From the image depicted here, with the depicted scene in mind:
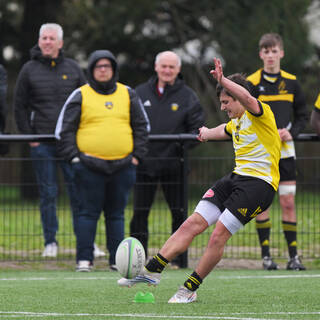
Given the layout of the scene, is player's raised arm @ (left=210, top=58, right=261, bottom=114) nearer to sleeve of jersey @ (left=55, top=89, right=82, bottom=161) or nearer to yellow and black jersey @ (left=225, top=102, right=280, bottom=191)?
yellow and black jersey @ (left=225, top=102, right=280, bottom=191)

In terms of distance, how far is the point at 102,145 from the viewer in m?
9.59

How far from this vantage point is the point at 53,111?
1067 cm

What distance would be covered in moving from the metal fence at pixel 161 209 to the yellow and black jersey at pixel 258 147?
10.4 ft

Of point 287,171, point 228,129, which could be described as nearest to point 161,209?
point 287,171

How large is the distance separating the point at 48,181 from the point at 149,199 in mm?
1211

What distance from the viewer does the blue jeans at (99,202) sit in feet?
31.8

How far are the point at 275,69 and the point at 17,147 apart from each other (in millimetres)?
4951

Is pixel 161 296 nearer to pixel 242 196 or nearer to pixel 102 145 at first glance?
pixel 242 196

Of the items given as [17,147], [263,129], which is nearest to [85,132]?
[263,129]

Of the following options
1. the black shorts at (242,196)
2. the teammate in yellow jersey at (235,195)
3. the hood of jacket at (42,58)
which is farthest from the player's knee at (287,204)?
the hood of jacket at (42,58)

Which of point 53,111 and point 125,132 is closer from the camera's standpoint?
point 125,132

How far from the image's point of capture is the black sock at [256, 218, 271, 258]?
33.9 ft

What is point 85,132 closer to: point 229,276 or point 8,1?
point 229,276

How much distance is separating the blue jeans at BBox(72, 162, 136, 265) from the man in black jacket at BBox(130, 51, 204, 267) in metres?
0.64
